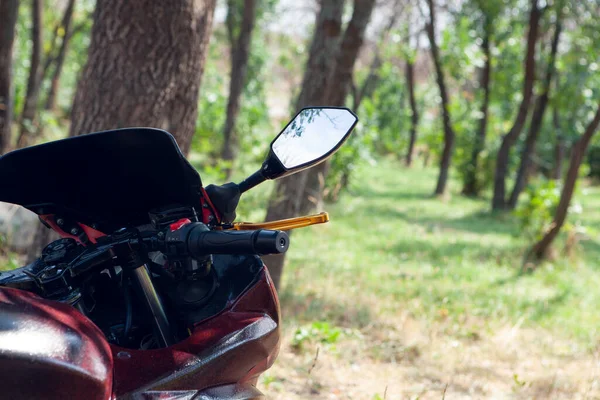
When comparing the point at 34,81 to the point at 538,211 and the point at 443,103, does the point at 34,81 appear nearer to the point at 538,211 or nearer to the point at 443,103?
the point at 538,211

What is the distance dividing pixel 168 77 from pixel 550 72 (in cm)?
1513

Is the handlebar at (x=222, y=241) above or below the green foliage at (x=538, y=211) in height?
above

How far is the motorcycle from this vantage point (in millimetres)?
1533

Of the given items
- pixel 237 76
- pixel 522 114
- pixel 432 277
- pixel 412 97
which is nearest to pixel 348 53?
pixel 432 277

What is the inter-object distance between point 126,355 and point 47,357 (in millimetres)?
286

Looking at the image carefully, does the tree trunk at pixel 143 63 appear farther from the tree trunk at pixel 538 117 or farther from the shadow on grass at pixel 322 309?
the tree trunk at pixel 538 117

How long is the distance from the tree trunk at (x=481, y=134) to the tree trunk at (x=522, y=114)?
10.0ft

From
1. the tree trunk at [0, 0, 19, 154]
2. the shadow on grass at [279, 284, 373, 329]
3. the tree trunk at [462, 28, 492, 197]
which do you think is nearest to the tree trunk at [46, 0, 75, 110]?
the tree trunk at [0, 0, 19, 154]

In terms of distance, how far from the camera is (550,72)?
59.3ft

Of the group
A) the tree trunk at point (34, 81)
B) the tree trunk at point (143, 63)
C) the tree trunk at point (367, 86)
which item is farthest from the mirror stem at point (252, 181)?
the tree trunk at point (367, 86)

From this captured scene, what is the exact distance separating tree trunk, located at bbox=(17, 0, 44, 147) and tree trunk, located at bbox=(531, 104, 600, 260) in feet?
23.3

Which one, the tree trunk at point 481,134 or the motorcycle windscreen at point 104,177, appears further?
the tree trunk at point 481,134

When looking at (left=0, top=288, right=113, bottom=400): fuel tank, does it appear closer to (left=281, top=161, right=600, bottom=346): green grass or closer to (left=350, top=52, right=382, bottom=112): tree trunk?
(left=281, top=161, right=600, bottom=346): green grass

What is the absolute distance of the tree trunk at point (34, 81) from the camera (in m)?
11.4
